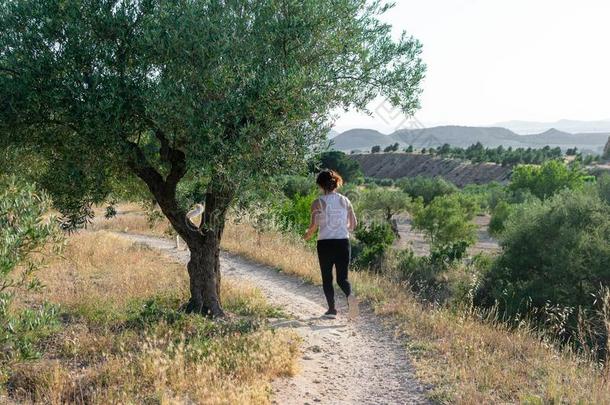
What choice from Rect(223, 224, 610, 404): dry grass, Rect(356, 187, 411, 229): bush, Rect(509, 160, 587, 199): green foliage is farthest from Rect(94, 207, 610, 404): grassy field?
Rect(509, 160, 587, 199): green foliage

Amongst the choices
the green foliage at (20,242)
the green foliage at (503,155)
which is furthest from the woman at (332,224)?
the green foliage at (503,155)

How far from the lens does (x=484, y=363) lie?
276 inches

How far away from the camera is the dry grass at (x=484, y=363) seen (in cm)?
594

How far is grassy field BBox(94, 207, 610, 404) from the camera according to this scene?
5945mm

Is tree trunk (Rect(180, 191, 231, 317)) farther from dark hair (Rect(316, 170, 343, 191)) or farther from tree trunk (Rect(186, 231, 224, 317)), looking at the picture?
dark hair (Rect(316, 170, 343, 191))

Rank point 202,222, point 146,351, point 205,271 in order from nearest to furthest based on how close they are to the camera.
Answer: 1. point 146,351
2. point 202,222
3. point 205,271

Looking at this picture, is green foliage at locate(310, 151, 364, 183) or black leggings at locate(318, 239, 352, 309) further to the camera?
green foliage at locate(310, 151, 364, 183)

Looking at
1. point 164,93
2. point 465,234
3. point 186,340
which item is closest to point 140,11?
point 164,93

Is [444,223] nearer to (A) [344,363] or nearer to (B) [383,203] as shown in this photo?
(B) [383,203]

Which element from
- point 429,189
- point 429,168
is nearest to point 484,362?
point 429,189

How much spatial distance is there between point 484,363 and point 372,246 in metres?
11.1

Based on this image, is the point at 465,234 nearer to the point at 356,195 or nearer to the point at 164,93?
the point at 356,195

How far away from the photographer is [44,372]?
6.13m

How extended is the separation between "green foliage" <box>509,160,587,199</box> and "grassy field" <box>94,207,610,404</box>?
49.8 meters
